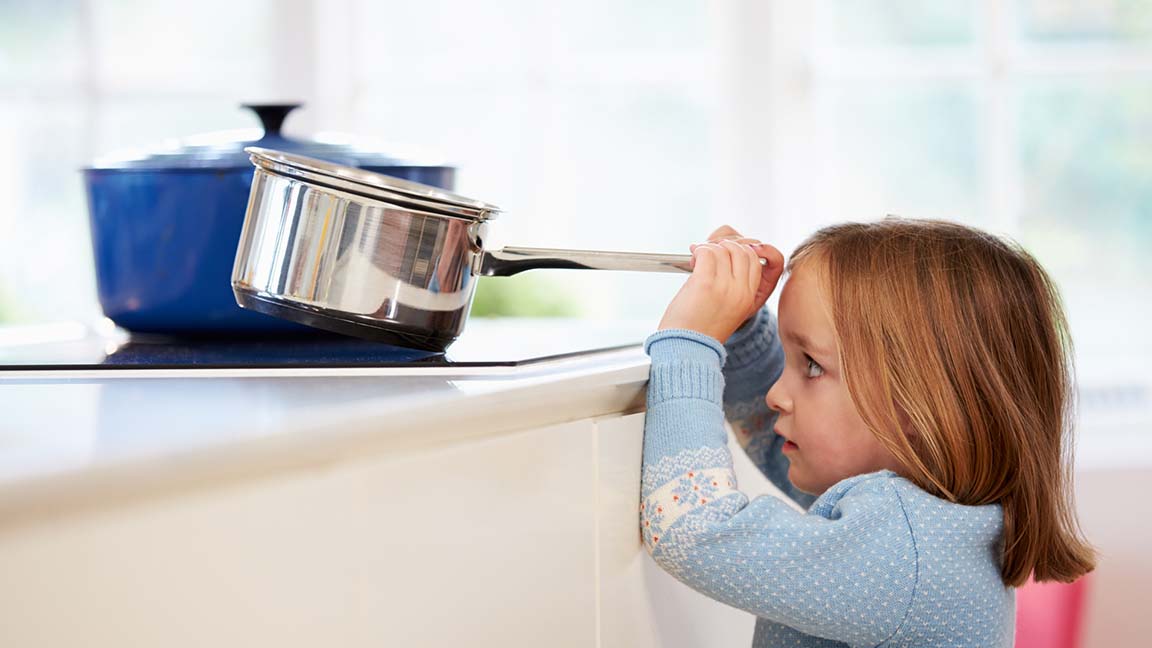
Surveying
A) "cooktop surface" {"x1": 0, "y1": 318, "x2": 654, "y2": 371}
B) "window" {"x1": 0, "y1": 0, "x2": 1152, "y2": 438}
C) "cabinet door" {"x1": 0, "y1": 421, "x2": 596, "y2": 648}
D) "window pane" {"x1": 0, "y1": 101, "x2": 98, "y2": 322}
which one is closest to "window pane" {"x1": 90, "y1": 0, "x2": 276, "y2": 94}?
"window" {"x1": 0, "y1": 0, "x2": 1152, "y2": 438}

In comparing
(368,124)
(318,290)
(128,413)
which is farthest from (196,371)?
(368,124)

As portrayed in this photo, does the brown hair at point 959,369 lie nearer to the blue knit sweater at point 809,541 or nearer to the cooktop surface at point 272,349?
Answer: the blue knit sweater at point 809,541

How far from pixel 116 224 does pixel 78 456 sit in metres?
0.51

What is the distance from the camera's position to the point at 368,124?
220 cm

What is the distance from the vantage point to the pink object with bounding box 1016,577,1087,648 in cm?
151

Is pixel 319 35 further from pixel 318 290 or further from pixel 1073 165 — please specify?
pixel 318 290

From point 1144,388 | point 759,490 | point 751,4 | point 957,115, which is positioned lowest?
point 1144,388

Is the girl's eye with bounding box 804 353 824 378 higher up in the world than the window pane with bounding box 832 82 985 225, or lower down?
lower down

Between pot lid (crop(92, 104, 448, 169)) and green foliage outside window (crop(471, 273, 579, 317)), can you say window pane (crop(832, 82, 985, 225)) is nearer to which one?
green foliage outside window (crop(471, 273, 579, 317))

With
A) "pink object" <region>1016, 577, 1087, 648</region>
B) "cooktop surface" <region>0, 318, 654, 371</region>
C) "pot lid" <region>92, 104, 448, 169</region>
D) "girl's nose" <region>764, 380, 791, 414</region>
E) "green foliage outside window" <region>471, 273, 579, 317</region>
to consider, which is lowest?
"pink object" <region>1016, 577, 1087, 648</region>

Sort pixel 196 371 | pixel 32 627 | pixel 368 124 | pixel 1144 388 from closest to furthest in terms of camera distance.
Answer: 1. pixel 32 627
2. pixel 196 371
3. pixel 1144 388
4. pixel 368 124

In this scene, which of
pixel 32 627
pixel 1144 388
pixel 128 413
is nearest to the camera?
pixel 32 627

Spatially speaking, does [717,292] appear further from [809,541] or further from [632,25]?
[632,25]

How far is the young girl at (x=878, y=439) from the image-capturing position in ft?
2.25
